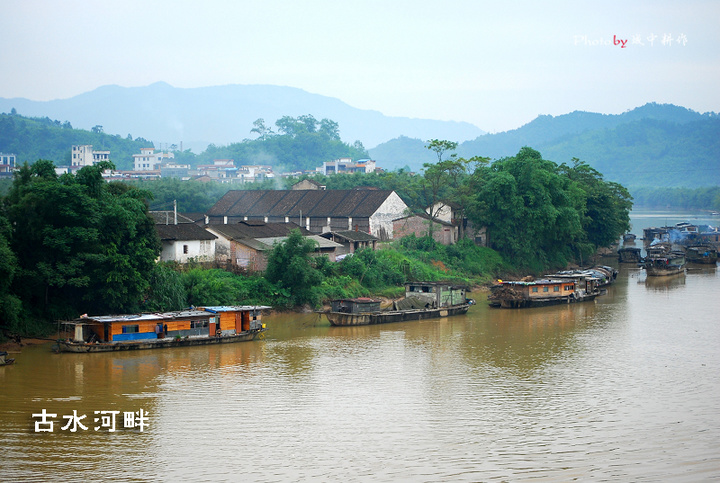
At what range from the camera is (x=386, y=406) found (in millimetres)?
18875

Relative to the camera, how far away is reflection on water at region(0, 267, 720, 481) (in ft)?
48.9

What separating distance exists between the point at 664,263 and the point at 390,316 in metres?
24.5

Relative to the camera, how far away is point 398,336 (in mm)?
28297

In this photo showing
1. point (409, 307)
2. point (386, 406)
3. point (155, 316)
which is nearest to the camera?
point (386, 406)

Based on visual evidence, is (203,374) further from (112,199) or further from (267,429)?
(112,199)

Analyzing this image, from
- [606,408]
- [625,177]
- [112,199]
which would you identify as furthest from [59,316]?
[625,177]

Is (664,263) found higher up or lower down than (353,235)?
lower down

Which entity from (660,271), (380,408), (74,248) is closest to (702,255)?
(660,271)

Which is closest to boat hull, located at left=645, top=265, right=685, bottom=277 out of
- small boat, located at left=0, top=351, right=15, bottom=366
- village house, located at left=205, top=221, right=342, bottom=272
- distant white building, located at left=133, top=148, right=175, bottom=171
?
village house, located at left=205, top=221, right=342, bottom=272

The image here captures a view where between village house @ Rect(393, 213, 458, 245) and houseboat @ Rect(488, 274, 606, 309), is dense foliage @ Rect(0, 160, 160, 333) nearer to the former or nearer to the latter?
houseboat @ Rect(488, 274, 606, 309)

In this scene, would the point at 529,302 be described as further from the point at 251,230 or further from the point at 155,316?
the point at 155,316

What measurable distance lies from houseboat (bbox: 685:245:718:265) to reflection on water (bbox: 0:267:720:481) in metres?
28.8

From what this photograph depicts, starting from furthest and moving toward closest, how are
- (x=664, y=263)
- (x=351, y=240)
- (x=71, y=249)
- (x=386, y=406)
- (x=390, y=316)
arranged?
(x=664, y=263) → (x=351, y=240) → (x=390, y=316) → (x=71, y=249) → (x=386, y=406)

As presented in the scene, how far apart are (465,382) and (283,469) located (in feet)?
26.0
